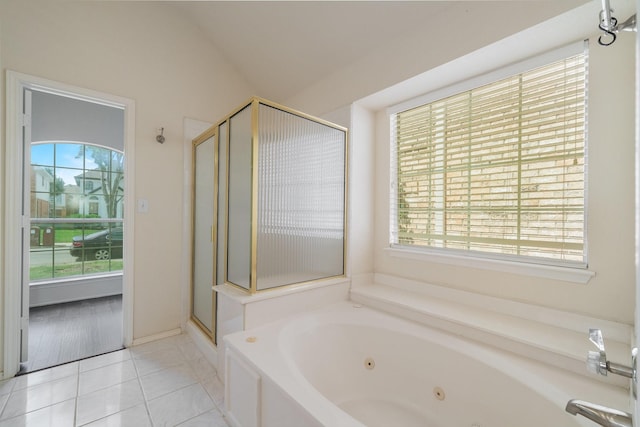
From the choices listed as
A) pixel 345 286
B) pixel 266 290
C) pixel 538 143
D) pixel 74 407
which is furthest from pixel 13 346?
pixel 538 143

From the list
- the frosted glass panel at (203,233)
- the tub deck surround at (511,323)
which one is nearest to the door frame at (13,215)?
the frosted glass panel at (203,233)

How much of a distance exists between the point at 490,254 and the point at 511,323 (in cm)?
41

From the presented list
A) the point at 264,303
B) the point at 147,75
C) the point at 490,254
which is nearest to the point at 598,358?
the point at 490,254

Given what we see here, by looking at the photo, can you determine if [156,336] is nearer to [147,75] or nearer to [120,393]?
[120,393]

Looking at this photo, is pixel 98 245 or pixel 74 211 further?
pixel 98 245

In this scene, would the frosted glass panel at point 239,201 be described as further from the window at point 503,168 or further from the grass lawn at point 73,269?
the grass lawn at point 73,269

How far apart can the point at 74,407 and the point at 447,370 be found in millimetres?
2112

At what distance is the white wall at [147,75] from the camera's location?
190 centimetres

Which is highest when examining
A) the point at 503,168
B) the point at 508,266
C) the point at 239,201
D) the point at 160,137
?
the point at 160,137

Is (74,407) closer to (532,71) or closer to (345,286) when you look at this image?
(345,286)

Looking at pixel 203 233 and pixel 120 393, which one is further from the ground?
pixel 203 233

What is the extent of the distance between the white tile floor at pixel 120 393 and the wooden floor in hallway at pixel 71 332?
17 centimetres

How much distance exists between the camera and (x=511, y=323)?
145cm

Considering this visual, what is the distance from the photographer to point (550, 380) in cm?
111
